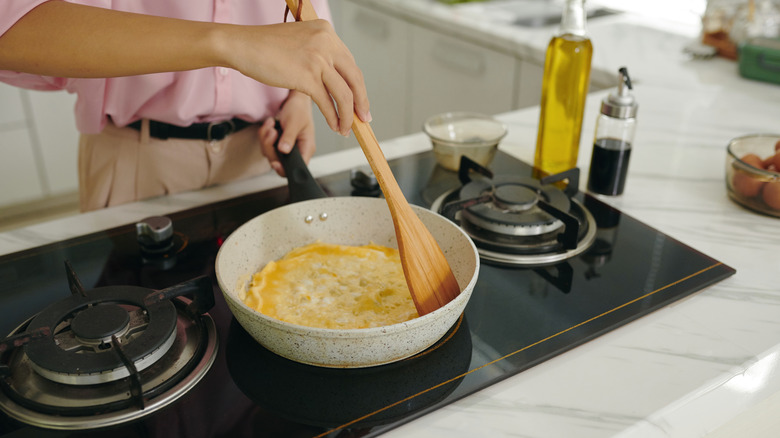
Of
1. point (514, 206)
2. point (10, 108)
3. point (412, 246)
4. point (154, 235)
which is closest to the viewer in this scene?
point (412, 246)

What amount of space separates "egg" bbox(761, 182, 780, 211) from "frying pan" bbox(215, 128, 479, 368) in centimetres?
56

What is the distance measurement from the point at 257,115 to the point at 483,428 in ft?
2.69

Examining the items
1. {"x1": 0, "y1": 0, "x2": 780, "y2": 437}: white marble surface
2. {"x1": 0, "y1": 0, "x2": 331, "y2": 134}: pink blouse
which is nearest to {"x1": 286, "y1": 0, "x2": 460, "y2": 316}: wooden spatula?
{"x1": 0, "y1": 0, "x2": 780, "y2": 437}: white marble surface

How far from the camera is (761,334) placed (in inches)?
32.3

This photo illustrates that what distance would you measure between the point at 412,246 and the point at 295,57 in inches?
10.4

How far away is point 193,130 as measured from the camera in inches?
49.9

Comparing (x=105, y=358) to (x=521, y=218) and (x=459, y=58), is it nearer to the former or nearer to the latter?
(x=521, y=218)

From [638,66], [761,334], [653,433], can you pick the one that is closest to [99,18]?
[653,433]

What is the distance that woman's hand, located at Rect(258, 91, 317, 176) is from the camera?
117 cm

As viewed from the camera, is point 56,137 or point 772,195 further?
point 56,137

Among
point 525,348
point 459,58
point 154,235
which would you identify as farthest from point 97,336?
point 459,58

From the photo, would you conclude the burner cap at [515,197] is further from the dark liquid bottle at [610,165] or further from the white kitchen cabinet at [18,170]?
the white kitchen cabinet at [18,170]

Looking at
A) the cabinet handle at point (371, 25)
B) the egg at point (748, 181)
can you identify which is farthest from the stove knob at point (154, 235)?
the cabinet handle at point (371, 25)

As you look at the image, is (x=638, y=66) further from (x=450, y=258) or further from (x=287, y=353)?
(x=287, y=353)
